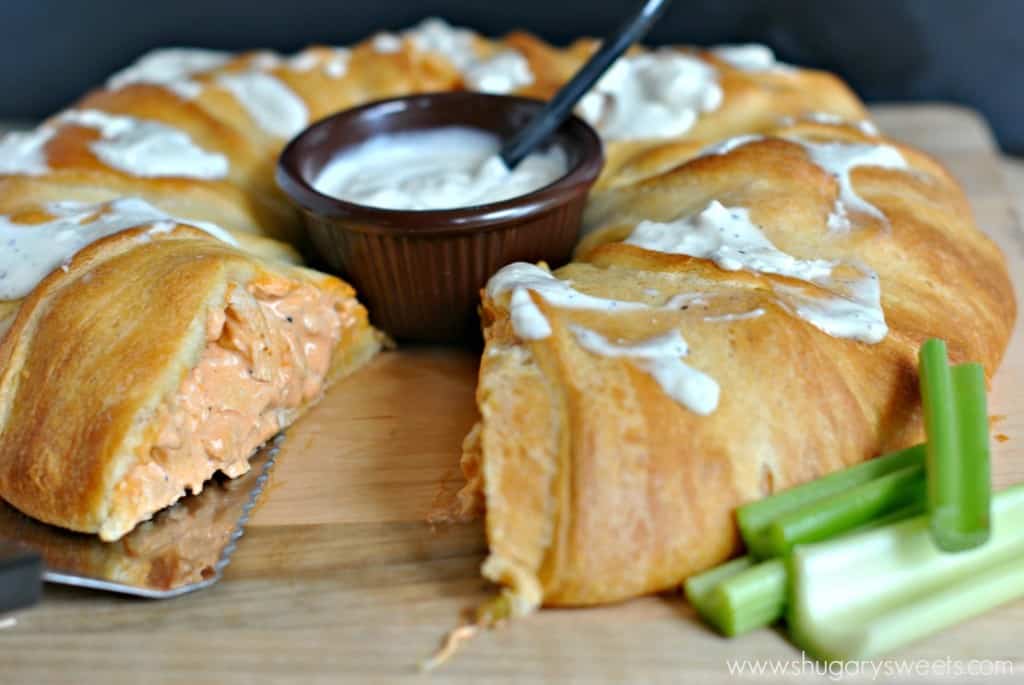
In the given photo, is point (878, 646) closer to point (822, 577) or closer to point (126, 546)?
point (822, 577)

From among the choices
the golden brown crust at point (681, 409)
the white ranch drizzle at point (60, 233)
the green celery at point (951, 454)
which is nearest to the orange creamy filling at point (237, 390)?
the white ranch drizzle at point (60, 233)

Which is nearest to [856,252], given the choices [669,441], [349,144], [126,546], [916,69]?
[669,441]

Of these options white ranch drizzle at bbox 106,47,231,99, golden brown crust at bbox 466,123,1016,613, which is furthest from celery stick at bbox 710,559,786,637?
white ranch drizzle at bbox 106,47,231,99

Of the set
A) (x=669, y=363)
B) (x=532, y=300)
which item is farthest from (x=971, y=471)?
(x=532, y=300)

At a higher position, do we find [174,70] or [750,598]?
[174,70]

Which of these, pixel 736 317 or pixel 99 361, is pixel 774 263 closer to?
pixel 736 317

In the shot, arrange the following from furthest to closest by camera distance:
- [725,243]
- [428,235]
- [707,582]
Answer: [428,235], [725,243], [707,582]
